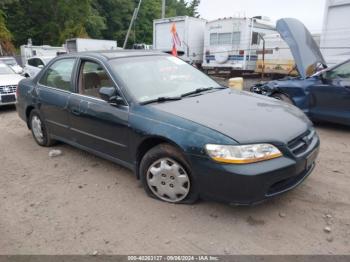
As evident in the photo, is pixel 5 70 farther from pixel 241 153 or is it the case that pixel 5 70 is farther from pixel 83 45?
pixel 83 45

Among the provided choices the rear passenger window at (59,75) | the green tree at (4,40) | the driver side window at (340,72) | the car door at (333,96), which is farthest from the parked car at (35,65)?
the green tree at (4,40)

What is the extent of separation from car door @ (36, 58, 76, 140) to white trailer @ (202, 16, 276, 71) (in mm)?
11120

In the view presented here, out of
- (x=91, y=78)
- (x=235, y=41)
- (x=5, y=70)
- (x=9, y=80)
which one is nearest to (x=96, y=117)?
(x=91, y=78)

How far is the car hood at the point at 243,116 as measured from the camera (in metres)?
2.99

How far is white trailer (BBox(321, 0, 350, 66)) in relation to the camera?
30.9 ft

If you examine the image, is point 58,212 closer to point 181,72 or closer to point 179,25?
point 181,72

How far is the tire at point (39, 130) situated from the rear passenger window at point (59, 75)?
605mm

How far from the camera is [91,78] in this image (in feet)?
14.1

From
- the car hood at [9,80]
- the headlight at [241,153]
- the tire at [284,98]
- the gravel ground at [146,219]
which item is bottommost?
the gravel ground at [146,219]

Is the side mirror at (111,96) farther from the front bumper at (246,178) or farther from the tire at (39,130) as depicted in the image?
the tire at (39,130)

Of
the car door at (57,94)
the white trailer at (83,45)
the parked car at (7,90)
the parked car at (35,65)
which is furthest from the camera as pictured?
the white trailer at (83,45)

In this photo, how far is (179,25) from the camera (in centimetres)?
1683

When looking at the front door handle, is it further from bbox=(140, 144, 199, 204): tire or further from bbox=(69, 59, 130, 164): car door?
bbox=(140, 144, 199, 204): tire

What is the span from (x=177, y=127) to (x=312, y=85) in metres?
4.24
